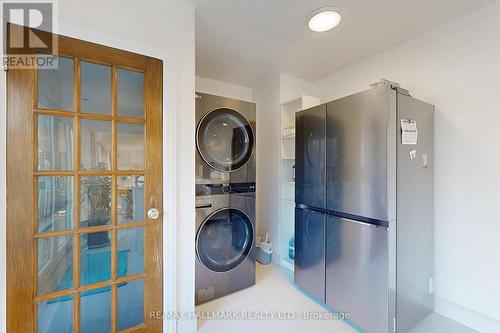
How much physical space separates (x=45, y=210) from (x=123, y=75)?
96 centimetres

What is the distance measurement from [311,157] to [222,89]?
184 centimetres

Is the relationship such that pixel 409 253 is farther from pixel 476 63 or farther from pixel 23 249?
pixel 23 249

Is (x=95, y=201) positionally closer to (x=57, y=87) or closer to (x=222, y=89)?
(x=57, y=87)

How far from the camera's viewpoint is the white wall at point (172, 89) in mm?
1372

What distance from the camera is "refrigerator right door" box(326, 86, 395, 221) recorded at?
1.49 m

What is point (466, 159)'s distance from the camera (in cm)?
172

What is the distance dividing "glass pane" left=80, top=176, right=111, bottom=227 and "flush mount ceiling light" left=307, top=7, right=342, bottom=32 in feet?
6.40

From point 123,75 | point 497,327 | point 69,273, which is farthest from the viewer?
point 497,327

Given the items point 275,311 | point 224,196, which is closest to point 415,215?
point 275,311

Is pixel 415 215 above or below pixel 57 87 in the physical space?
below

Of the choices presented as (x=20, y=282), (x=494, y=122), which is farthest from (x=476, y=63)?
(x=20, y=282)

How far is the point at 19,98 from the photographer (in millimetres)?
1171

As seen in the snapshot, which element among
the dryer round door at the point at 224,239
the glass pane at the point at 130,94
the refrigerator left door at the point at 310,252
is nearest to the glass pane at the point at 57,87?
the glass pane at the point at 130,94

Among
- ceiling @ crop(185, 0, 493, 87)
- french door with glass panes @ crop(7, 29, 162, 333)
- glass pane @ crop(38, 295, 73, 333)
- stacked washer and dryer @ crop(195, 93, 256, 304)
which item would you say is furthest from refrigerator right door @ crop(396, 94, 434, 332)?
glass pane @ crop(38, 295, 73, 333)
